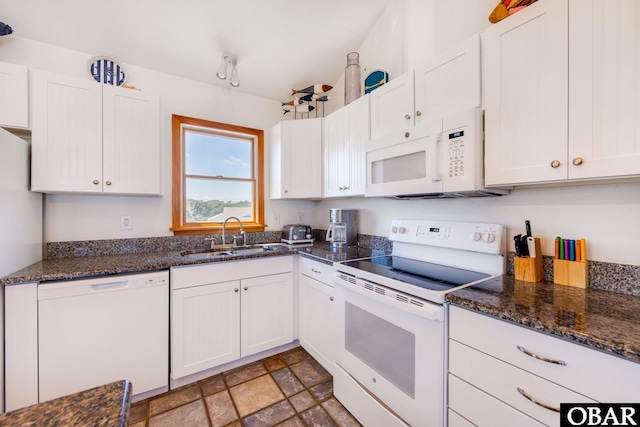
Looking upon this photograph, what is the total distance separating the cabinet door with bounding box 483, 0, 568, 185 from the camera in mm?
1108

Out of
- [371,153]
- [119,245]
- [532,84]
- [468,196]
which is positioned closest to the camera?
[532,84]

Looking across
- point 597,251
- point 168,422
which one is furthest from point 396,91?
point 168,422

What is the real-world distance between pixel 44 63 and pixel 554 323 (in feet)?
11.0

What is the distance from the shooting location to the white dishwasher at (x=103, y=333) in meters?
1.50

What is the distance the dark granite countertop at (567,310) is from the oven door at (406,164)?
23.9 inches

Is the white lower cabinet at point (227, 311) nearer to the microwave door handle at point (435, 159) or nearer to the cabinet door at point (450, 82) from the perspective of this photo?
the microwave door handle at point (435, 159)

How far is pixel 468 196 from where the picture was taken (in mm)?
1701

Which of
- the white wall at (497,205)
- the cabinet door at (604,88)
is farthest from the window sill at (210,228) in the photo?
the cabinet door at (604,88)

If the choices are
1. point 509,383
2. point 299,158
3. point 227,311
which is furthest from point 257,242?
point 509,383

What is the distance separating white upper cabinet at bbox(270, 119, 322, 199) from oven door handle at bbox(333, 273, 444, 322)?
116cm

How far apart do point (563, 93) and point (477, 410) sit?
134 centimetres

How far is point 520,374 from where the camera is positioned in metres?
0.93

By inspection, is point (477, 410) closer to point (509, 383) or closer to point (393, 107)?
point (509, 383)

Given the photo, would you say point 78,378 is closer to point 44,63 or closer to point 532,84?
point 44,63
